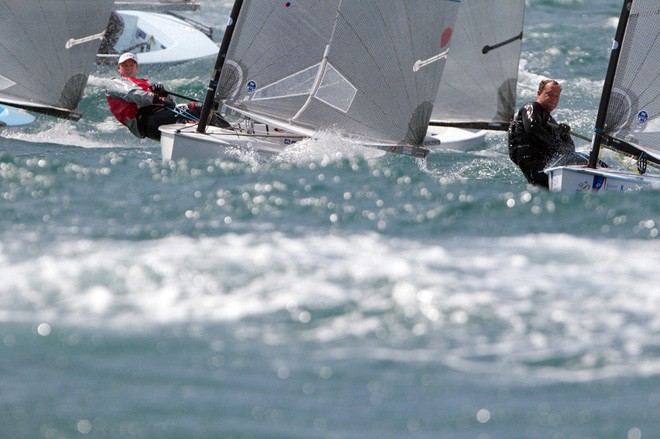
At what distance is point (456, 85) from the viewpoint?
44.3ft

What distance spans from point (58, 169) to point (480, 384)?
502 cm

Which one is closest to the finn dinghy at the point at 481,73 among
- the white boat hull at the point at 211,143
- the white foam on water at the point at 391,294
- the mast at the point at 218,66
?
the white boat hull at the point at 211,143

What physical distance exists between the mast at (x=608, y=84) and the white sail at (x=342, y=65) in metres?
1.90

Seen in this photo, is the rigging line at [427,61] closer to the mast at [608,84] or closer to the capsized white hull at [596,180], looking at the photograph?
the mast at [608,84]

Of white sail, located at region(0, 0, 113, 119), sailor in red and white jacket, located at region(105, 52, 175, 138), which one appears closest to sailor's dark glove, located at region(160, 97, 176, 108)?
sailor in red and white jacket, located at region(105, 52, 175, 138)

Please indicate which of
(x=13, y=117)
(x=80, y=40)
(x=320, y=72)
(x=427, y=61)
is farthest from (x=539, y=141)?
(x=13, y=117)

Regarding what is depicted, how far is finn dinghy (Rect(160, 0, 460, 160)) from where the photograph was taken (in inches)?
434

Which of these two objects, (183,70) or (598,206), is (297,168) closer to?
(598,206)

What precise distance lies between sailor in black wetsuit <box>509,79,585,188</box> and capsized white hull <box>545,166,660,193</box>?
0.69m

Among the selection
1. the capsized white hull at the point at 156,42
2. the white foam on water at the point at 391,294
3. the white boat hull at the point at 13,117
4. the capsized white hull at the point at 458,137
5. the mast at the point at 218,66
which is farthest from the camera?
the capsized white hull at the point at 156,42

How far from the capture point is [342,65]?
11.2m

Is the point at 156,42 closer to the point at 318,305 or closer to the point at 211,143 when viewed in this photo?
the point at 211,143

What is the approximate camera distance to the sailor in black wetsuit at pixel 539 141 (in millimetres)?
10242

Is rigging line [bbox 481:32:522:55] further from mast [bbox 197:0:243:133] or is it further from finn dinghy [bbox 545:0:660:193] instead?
finn dinghy [bbox 545:0:660:193]
